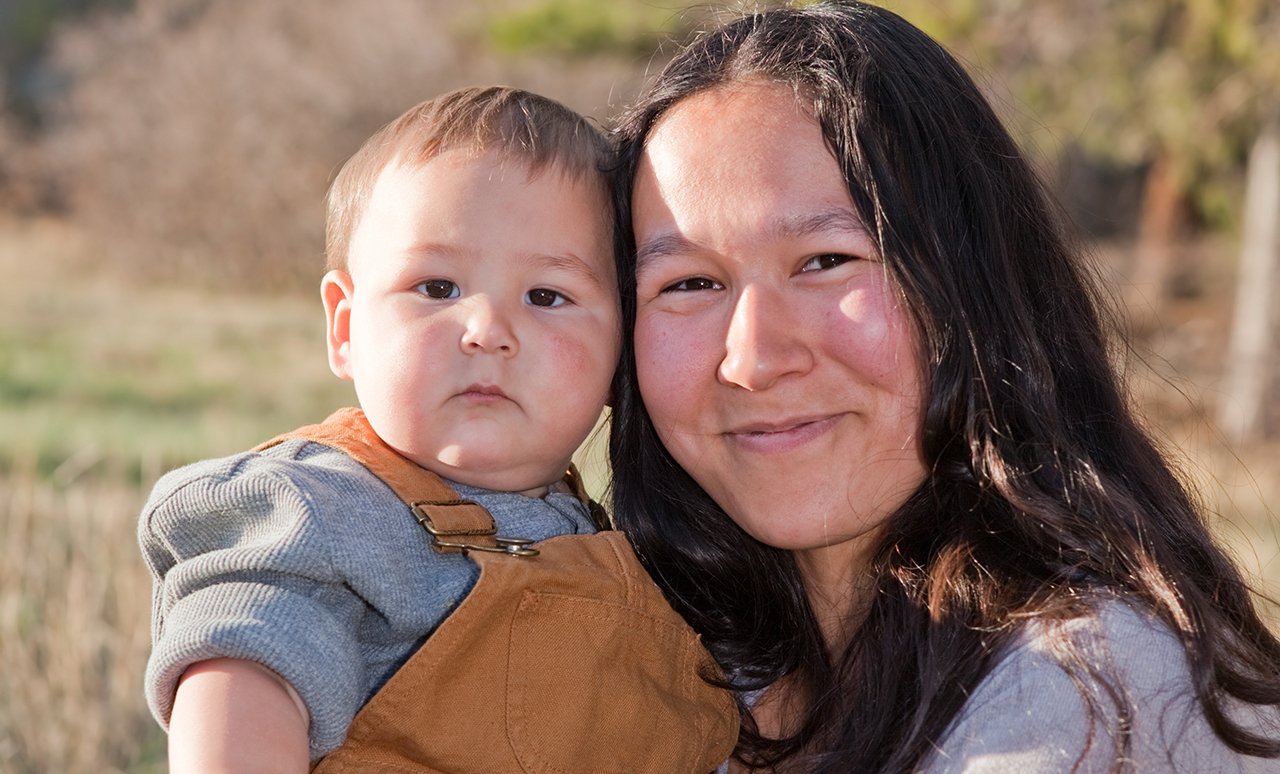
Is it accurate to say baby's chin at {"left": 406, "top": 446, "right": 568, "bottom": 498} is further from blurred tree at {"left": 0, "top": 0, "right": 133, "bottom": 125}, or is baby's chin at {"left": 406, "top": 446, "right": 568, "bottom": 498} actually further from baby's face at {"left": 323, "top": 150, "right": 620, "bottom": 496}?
blurred tree at {"left": 0, "top": 0, "right": 133, "bottom": 125}

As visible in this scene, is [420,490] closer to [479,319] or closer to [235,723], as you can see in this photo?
[479,319]

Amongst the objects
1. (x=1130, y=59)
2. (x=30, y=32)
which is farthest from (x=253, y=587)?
(x=30, y=32)

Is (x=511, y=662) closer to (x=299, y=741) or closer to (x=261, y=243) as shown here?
(x=299, y=741)

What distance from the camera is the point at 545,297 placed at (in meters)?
2.02

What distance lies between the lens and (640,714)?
1868 millimetres

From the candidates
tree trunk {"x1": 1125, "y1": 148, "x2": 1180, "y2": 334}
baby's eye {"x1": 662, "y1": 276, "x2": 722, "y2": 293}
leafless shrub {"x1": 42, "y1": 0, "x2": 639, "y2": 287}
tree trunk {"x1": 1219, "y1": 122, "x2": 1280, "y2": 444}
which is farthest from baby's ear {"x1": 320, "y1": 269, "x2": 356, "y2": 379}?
tree trunk {"x1": 1125, "y1": 148, "x2": 1180, "y2": 334}

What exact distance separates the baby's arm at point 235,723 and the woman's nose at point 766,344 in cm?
78

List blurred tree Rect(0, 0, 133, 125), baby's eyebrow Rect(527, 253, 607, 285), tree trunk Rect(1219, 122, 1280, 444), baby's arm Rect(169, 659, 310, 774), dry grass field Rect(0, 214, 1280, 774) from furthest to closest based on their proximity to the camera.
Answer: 1. blurred tree Rect(0, 0, 133, 125)
2. tree trunk Rect(1219, 122, 1280, 444)
3. dry grass field Rect(0, 214, 1280, 774)
4. baby's eyebrow Rect(527, 253, 607, 285)
5. baby's arm Rect(169, 659, 310, 774)

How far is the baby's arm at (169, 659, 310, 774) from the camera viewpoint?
1418 mm

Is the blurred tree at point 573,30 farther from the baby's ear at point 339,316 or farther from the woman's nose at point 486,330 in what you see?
the woman's nose at point 486,330

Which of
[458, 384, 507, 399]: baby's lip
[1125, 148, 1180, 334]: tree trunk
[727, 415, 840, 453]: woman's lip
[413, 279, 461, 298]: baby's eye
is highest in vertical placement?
[413, 279, 461, 298]: baby's eye

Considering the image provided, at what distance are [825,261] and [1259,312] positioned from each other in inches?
425

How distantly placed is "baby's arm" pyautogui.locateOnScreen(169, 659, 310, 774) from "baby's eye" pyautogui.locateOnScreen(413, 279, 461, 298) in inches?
26.9

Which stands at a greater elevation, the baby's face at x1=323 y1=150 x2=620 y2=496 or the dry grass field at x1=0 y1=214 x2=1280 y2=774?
the baby's face at x1=323 y1=150 x2=620 y2=496
